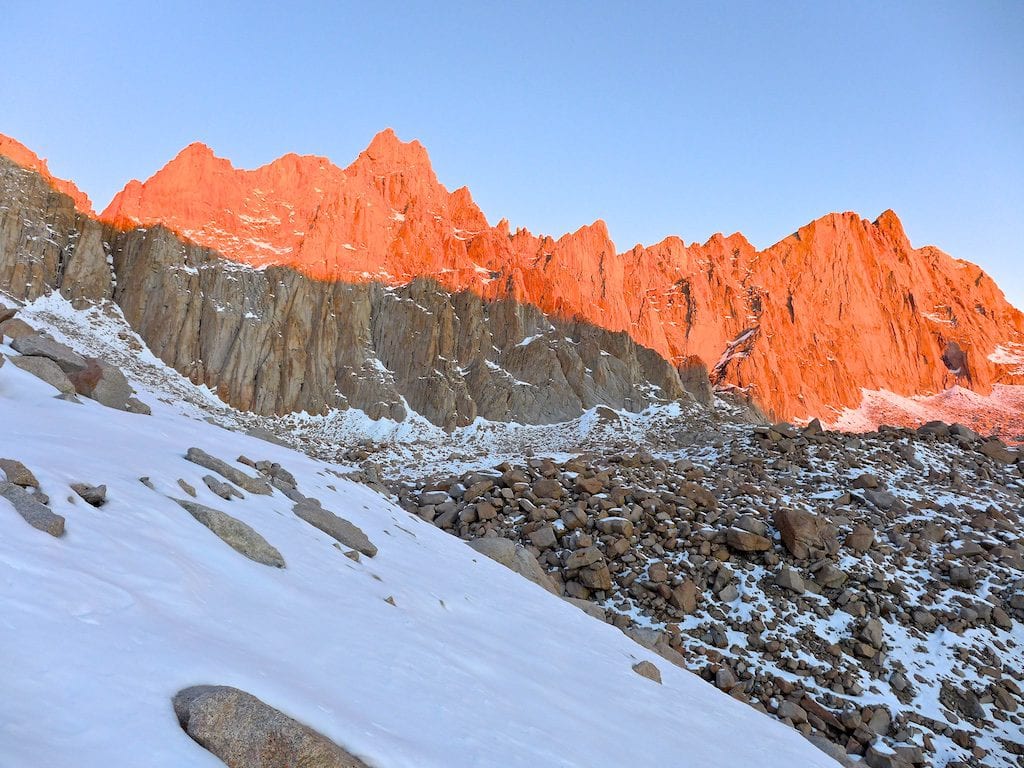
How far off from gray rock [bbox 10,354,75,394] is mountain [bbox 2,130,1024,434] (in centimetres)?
4443

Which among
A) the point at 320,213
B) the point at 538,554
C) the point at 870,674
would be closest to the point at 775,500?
the point at 870,674

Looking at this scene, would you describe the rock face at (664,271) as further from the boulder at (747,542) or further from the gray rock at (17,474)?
the gray rock at (17,474)

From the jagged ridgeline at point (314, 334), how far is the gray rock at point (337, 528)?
45.6 metres

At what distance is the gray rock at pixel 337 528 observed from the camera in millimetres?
8695

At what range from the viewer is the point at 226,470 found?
8.73 m

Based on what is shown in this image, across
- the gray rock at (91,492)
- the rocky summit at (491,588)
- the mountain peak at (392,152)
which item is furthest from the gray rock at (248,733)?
the mountain peak at (392,152)

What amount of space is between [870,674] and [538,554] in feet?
26.3

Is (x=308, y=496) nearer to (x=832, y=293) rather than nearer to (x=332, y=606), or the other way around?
(x=332, y=606)

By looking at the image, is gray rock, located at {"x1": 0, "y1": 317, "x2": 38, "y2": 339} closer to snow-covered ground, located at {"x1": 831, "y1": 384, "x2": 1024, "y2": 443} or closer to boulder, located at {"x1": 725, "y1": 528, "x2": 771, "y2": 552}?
boulder, located at {"x1": 725, "y1": 528, "x2": 771, "y2": 552}

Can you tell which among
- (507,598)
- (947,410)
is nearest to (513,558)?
(507,598)

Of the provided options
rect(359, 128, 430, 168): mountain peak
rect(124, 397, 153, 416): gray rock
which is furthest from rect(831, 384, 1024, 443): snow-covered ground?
rect(124, 397, 153, 416): gray rock

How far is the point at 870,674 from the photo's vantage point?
1198cm

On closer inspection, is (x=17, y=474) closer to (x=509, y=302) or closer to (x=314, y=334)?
(x=314, y=334)

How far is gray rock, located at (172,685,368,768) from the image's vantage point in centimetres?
287
